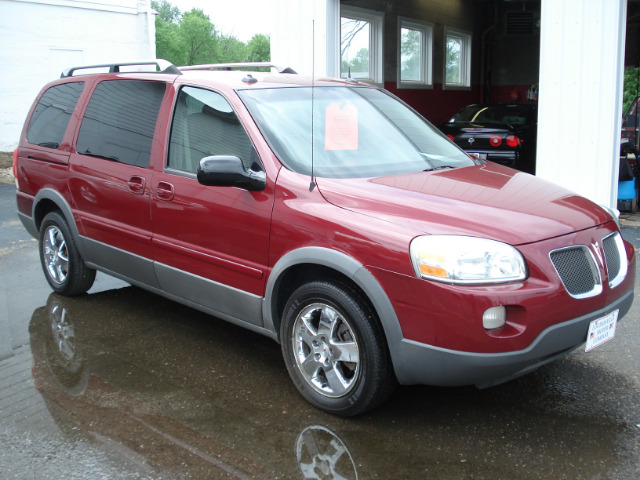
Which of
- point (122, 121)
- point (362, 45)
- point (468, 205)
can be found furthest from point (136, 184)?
point (362, 45)

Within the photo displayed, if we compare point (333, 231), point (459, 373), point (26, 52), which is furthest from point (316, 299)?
point (26, 52)

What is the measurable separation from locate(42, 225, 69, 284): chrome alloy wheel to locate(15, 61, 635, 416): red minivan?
0.27m

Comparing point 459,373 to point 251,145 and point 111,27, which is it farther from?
point 111,27

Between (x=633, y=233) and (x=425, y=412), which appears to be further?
(x=633, y=233)

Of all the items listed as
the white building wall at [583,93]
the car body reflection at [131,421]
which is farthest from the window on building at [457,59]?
the car body reflection at [131,421]

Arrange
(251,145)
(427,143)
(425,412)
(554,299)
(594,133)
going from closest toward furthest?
(554,299) < (425,412) < (251,145) < (427,143) < (594,133)

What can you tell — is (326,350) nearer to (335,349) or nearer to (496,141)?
(335,349)

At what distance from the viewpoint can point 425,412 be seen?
3738mm

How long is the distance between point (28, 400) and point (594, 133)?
6928mm

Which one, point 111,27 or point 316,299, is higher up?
point 111,27

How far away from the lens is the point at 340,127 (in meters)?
4.24

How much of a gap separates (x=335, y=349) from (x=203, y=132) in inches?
66.4

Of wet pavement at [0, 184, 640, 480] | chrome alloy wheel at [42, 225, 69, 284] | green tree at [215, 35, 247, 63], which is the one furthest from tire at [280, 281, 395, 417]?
green tree at [215, 35, 247, 63]

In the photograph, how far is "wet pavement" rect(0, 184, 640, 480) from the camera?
317cm
